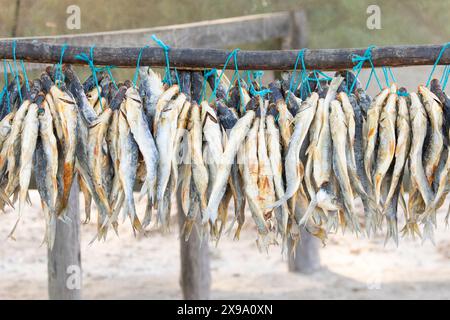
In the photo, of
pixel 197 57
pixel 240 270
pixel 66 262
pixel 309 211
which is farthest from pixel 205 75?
pixel 240 270

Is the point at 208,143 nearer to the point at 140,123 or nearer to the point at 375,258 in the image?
the point at 140,123

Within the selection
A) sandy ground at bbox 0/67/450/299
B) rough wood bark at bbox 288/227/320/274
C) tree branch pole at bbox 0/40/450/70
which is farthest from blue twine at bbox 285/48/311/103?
rough wood bark at bbox 288/227/320/274

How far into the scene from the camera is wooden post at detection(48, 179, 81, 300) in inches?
221

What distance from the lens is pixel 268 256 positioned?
24.3ft

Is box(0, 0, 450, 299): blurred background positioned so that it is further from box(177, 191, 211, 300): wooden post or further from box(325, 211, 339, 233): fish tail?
box(325, 211, 339, 233): fish tail

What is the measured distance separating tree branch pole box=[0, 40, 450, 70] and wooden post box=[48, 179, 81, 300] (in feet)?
9.67

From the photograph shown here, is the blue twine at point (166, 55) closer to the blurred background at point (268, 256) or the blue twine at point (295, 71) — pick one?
the blue twine at point (295, 71)

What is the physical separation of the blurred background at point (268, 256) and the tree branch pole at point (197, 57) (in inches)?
155

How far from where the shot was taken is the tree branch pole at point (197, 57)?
8.66 feet

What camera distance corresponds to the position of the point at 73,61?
271cm

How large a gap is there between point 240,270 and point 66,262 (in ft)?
9.14

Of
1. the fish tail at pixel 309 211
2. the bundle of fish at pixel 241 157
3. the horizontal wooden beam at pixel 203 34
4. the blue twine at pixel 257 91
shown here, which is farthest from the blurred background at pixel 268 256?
the fish tail at pixel 309 211

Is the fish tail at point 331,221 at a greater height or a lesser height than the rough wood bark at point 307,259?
greater

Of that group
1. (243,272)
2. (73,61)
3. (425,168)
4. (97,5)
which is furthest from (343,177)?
(243,272)
